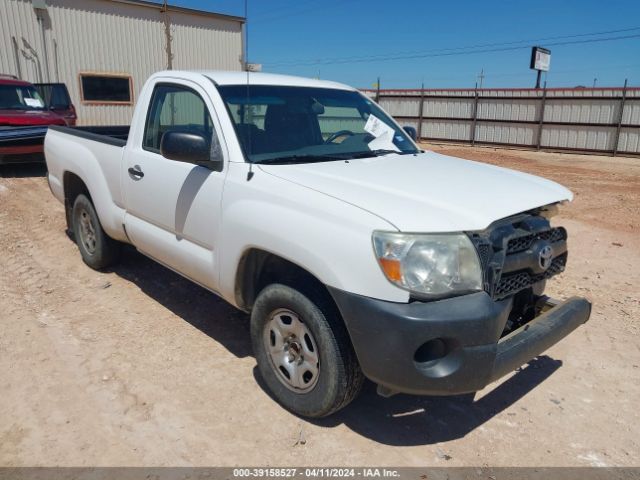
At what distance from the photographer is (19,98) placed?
11445 mm

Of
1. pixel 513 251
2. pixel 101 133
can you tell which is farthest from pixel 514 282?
pixel 101 133

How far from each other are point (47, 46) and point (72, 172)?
14.3 m

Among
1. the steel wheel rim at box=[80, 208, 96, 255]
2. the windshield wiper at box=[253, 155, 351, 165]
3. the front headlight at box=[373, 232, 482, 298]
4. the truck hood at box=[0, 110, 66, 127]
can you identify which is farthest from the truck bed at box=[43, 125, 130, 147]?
the truck hood at box=[0, 110, 66, 127]

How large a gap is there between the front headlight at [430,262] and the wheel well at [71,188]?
3.98 m

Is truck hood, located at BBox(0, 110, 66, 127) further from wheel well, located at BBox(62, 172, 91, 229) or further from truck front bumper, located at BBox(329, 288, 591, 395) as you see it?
truck front bumper, located at BBox(329, 288, 591, 395)

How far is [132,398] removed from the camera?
3.25m

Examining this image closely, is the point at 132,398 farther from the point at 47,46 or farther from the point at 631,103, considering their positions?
the point at 631,103

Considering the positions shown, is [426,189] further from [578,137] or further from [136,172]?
[578,137]

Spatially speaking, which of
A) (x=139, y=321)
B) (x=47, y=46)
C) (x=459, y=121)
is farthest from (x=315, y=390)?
(x=459, y=121)

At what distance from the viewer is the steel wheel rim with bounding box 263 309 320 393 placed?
2916 mm

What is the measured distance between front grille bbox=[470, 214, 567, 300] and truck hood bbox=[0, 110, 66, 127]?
10.5 meters

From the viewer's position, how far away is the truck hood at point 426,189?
255 cm

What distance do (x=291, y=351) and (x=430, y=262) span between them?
1.05 meters

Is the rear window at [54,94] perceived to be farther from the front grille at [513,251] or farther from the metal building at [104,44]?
the front grille at [513,251]
